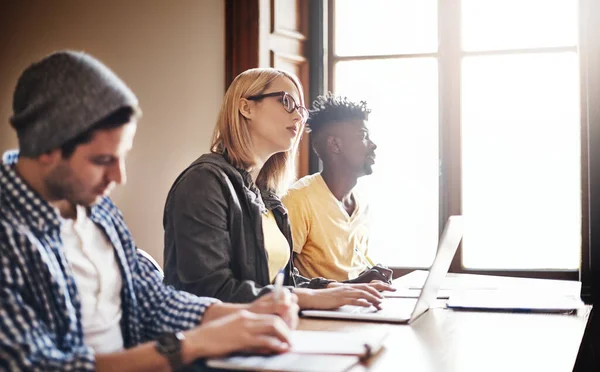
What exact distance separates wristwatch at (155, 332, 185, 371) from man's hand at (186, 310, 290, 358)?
0.06 feet

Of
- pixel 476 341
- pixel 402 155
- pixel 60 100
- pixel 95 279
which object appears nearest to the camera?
pixel 60 100

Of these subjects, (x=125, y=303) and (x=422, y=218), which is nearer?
(x=125, y=303)

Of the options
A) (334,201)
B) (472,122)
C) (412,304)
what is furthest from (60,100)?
(472,122)

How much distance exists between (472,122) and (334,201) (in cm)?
120

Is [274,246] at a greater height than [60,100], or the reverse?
[60,100]

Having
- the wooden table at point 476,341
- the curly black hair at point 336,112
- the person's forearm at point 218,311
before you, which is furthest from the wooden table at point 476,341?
the curly black hair at point 336,112

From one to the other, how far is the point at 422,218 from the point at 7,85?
2136 mm

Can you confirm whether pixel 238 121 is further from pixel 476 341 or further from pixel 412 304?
pixel 476 341

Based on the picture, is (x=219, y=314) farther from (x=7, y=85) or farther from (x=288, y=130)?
(x=7, y=85)

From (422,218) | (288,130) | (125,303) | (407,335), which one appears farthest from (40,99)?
(422,218)

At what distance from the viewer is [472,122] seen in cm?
398

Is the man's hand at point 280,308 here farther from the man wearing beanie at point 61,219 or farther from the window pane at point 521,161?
the window pane at point 521,161

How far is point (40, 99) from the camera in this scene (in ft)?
4.10

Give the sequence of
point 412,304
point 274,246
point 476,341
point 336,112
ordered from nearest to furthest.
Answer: point 476,341
point 412,304
point 274,246
point 336,112
